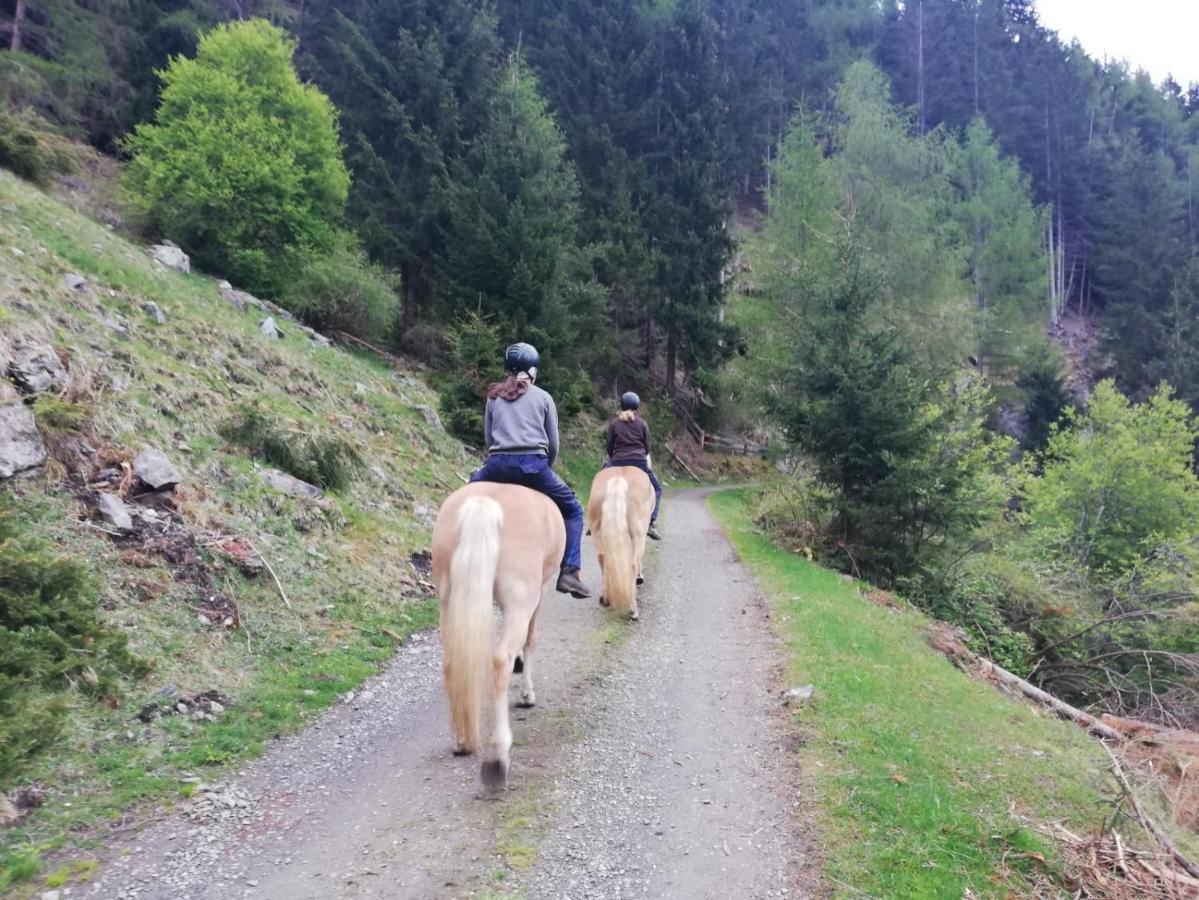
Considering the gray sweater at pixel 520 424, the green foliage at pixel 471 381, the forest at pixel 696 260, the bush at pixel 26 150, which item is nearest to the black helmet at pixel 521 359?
the gray sweater at pixel 520 424

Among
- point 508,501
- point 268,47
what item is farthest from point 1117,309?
point 508,501

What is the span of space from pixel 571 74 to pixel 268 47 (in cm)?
2110

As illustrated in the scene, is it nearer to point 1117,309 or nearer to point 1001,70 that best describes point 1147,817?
point 1117,309

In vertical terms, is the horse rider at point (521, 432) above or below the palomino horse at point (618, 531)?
above

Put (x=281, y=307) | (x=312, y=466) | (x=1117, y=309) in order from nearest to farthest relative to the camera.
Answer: (x=312, y=466) < (x=281, y=307) < (x=1117, y=309)

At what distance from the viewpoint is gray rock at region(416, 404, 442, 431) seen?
57.0 feet

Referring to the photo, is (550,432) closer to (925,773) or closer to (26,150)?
(925,773)

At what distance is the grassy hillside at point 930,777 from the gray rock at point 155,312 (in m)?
11.0

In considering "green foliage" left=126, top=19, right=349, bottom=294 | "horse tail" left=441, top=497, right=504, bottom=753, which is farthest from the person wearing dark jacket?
"green foliage" left=126, top=19, right=349, bottom=294

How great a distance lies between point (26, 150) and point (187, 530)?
14221mm

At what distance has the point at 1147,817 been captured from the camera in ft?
15.3

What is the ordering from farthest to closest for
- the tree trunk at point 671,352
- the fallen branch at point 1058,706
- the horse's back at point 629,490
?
the tree trunk at point 671,352 → the horse's back at point 629,490 → the fallen branch at point 1058,706

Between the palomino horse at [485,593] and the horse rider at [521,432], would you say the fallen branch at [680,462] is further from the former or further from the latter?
the palomino horse at [485,593]

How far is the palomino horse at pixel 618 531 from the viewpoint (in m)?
8.58
